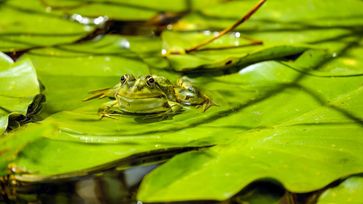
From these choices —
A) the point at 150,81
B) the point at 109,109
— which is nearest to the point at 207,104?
the point at 150,81

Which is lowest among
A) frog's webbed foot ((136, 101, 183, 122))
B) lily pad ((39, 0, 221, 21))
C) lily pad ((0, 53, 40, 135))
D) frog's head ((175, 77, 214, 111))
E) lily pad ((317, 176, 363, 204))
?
lily pad ((317, 176, 363, 204))

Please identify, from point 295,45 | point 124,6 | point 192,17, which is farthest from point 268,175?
point 124,6

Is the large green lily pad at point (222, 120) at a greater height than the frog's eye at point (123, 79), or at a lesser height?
lesser

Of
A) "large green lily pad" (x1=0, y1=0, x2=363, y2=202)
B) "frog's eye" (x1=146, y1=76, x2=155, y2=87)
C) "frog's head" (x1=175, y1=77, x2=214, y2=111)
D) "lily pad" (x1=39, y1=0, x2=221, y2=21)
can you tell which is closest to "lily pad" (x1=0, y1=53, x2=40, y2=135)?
"large green lily pad" (x1=0, y1=0, x2=363, y2=202)

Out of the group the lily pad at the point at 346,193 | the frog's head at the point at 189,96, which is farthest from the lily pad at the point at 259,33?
the lily pad at the point at 346,193

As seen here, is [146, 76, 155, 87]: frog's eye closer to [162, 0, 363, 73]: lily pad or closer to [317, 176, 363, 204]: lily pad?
[162, 0, 363, 73]: lily pad

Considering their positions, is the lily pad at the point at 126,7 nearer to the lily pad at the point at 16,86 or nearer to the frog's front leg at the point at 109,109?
the lily pad at the point at 16,86

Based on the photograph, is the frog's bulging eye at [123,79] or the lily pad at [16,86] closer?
the lily pad at [16,86]
